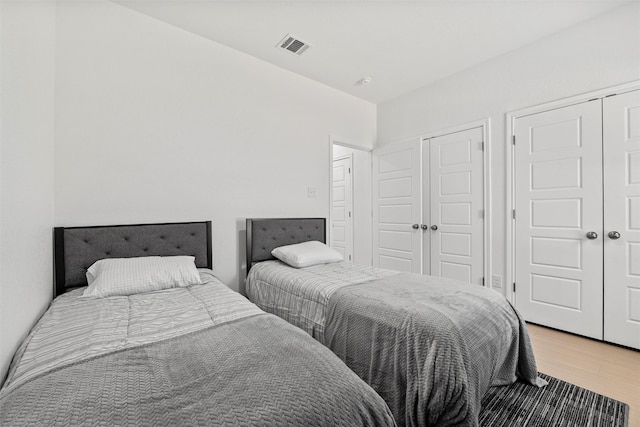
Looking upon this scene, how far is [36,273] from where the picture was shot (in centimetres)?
153

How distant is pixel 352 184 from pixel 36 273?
3778 millimetres

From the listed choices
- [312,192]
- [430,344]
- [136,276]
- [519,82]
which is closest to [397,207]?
[312,192]

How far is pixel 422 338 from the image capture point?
4.37 feet

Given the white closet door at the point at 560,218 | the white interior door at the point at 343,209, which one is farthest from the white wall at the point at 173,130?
the white closet door at the point at 560,218

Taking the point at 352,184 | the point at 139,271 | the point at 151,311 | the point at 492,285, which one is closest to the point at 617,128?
the point at 492,285

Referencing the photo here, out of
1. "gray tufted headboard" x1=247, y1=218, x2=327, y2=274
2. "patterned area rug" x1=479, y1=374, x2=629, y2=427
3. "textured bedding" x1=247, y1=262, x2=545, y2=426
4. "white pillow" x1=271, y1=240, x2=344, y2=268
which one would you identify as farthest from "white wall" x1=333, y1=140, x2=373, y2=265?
"patterned area rug" x1=479, y1=374, x2=629, y2=427

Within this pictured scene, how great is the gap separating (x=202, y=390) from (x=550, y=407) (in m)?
1.89

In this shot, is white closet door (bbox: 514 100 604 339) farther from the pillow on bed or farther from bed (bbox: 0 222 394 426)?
the pillow on bed

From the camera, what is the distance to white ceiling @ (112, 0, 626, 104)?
2.23 meters

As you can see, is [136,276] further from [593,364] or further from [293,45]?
[593,364]

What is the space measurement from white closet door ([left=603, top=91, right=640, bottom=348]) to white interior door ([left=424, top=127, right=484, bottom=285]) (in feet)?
3.20

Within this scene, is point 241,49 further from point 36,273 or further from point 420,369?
point 420,369

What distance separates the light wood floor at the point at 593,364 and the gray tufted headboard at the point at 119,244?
2829 millimetres

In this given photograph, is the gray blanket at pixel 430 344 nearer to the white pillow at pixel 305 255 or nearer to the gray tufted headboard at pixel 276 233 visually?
the white pillow at pixel 305 255
